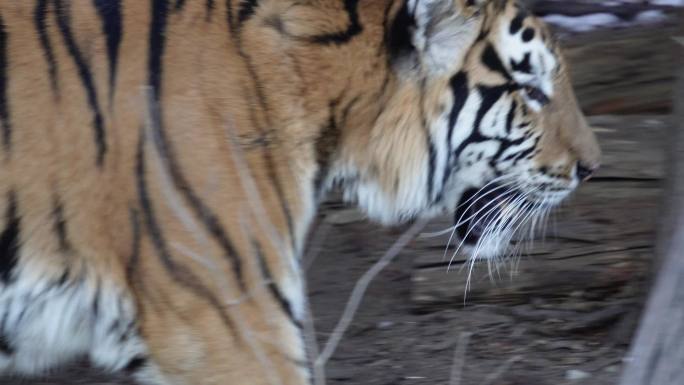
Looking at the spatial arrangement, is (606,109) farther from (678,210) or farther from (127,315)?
(127,315)

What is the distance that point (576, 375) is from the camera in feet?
14.5

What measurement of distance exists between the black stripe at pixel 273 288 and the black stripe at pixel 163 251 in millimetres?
141

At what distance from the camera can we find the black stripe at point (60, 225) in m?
3.17

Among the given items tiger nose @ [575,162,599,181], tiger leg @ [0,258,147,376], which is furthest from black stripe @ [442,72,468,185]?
tiger leg @ [0,258,147,376]

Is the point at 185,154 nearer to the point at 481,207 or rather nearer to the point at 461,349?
the point at 481,207

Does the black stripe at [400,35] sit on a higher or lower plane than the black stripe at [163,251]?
higher

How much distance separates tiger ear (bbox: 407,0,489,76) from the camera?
338 centimetres

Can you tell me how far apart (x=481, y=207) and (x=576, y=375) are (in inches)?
36.8

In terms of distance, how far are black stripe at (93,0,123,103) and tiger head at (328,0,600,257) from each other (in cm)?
73

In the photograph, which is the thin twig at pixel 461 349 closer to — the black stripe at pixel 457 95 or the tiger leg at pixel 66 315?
the black stripe at pixel 457 95

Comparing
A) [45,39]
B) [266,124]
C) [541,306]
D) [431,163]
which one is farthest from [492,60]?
[541,306]

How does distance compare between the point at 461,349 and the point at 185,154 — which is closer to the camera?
the point at 185,154

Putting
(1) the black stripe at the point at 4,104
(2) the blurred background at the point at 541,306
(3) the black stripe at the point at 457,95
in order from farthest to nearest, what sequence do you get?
(2) the blurred background at the point at 541,306 < (3) the black stripe at the point at 457,95 < (1) the black stripe at the point at 4,104

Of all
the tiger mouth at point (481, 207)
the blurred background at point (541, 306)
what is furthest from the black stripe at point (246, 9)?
the blurred background at point (541, 306)
